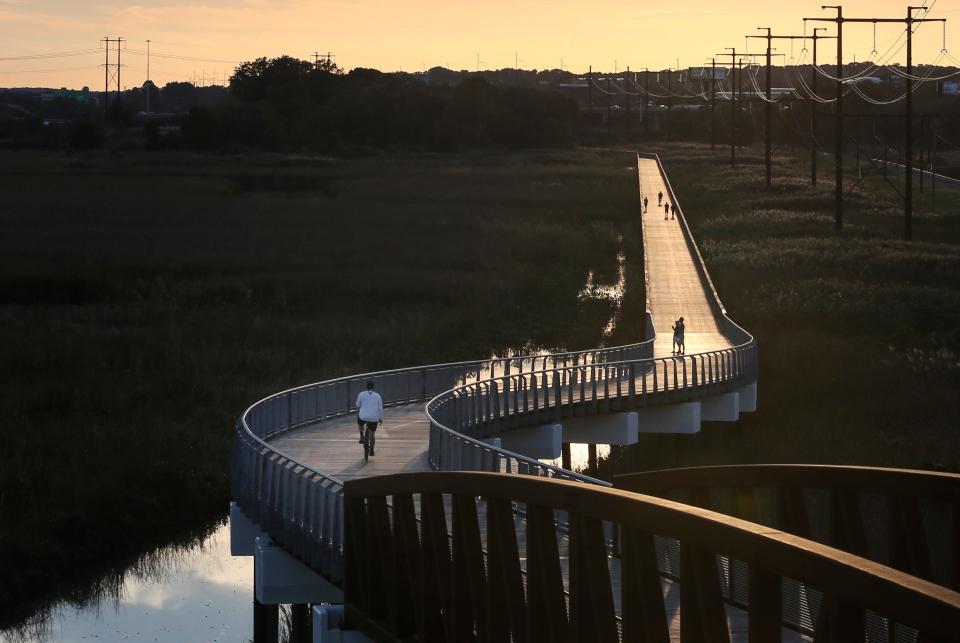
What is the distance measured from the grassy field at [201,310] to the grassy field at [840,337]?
4.81m

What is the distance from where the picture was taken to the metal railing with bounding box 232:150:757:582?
62.8 ft

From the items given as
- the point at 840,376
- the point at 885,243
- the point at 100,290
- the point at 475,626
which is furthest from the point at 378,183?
the point at 475,626

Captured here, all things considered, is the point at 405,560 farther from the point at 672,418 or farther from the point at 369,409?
the point at 672,418

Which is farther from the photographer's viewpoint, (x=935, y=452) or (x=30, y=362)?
(x=30, y=362)

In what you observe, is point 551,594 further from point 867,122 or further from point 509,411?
point 867,122

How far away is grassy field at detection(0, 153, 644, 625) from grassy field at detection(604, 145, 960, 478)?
15.8ft

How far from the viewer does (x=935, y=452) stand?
31328 mm

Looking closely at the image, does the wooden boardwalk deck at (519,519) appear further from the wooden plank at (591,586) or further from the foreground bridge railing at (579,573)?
the wooden plank at (591,586)

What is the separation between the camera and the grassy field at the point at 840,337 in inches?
1334

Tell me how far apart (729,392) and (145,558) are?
1404cm

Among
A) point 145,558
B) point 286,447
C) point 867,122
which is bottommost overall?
point 145,558

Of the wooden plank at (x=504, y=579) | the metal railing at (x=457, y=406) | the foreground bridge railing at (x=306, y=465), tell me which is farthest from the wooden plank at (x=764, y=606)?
the foreground bridge railing at (x=306, y=465)

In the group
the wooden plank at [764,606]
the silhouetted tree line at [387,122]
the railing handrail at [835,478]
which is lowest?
the wooden plank at [764,606]

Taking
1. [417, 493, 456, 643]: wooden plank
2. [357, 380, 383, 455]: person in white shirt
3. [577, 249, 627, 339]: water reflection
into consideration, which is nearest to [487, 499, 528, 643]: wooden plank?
[417, 493, 456, 643]: wooden plank
